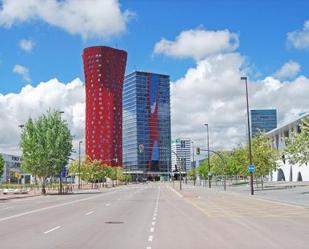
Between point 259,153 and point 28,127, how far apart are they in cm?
3111

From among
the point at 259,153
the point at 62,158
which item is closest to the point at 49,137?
the point at 62,158

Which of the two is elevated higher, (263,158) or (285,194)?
(263,158)

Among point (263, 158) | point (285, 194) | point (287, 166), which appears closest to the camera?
point (285, 194)

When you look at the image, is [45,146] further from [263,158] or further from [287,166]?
[287,166]

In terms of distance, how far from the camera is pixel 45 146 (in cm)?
7512

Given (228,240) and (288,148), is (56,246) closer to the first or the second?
(228,240)

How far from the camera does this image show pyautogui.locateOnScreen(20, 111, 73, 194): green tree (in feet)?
244

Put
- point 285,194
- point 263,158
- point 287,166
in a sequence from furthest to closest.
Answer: point 287,166
point 263,158
point 285,194

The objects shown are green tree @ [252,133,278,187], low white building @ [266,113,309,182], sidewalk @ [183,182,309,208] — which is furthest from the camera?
low white building @ [266,113,309,182]

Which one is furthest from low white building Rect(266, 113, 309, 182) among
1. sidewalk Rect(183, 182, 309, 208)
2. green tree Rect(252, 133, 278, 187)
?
sidewalk Rect(183, 182, 309, 208)

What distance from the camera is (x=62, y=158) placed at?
7569 centimetres

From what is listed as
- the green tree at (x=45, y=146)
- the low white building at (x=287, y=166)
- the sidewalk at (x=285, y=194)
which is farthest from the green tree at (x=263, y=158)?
the green tree at (x=45, y=146)

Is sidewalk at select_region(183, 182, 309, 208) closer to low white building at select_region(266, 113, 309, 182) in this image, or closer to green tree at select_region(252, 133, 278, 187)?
green tree at select_region(252, 133, 278, 187)

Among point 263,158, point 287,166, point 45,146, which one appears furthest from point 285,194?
point 287,166
